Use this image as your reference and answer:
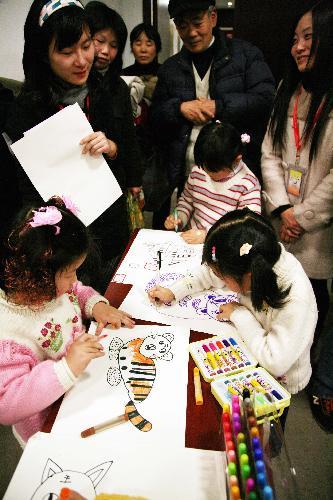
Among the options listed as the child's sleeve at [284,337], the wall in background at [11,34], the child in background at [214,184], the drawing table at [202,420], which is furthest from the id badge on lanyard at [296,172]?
the wall in background at [11,34]

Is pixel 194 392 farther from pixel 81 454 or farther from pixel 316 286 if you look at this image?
pixel 316 286

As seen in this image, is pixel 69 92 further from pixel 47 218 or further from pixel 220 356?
pixel 220 356

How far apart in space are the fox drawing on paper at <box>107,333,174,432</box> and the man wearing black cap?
1066 millimetres

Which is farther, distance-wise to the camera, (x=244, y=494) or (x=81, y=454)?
(x=81, y=454)

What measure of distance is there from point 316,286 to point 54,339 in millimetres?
1239

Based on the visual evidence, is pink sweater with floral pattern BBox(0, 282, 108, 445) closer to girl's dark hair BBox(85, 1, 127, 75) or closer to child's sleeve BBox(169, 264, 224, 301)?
child's sleeve BBox(169, 264, 224, 301)

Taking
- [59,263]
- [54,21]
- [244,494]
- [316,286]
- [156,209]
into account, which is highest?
[54,21]

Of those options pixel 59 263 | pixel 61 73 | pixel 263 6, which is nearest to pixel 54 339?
pixel 59 263

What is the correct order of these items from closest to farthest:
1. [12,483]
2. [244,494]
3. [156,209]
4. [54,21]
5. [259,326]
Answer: [244,494], [12,483], [259,326], [54,21], [156,209]

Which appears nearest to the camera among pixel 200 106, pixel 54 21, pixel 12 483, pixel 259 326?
pixel 12 483

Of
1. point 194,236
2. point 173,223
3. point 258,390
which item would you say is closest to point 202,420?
point 258,390

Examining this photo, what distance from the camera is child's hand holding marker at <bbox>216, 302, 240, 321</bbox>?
0.99 metres

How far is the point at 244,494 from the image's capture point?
0.51 metres

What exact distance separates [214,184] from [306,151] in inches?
15.1
